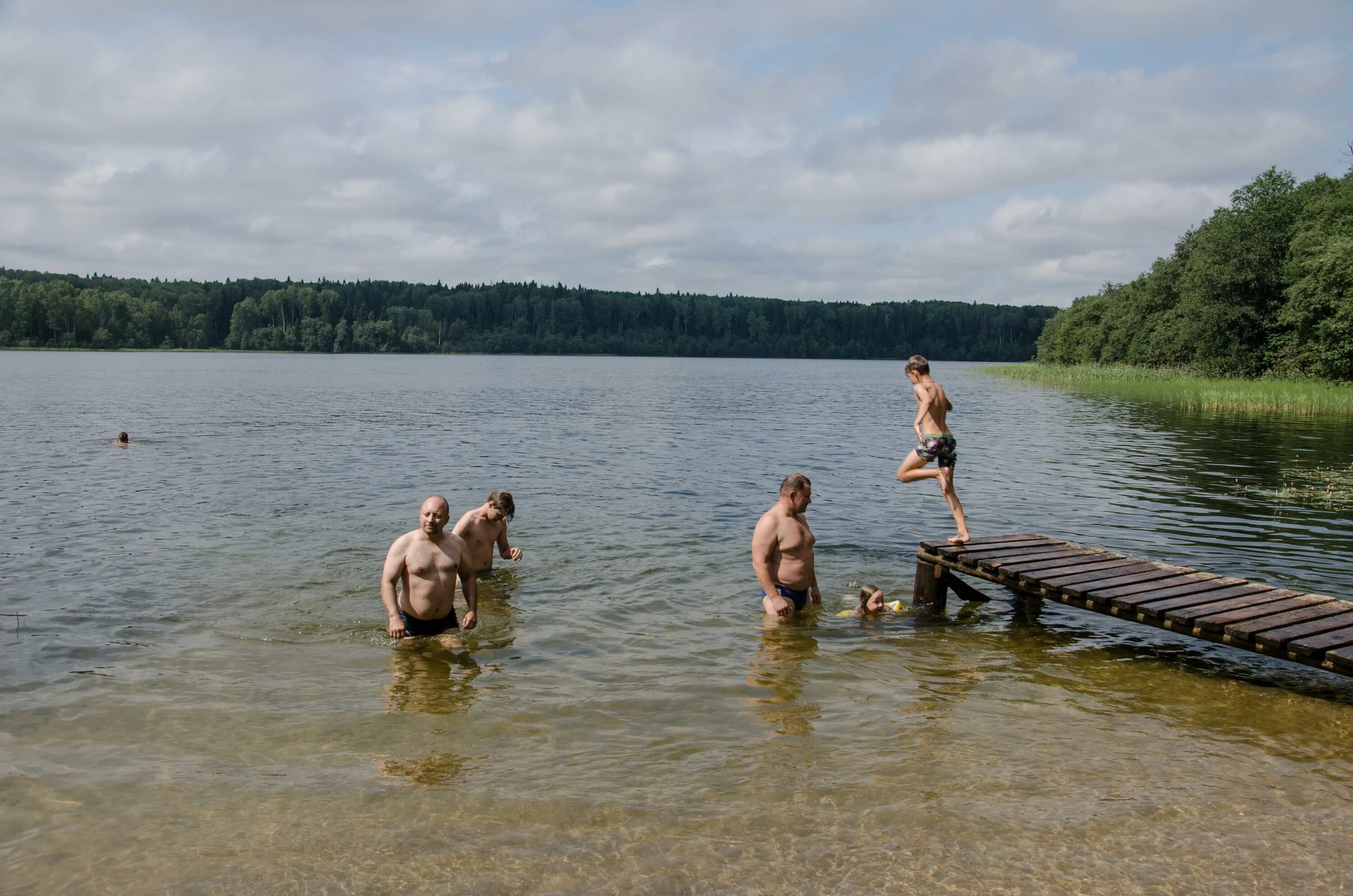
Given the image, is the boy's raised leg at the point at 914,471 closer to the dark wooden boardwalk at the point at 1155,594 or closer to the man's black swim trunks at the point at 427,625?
the dark wooden boardwalk at the point at 1155,594

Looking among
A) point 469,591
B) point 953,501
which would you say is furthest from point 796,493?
point 469,591

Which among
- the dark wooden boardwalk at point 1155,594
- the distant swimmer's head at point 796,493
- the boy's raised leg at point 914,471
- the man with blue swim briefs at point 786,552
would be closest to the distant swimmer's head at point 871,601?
the man with blue swim briefs at point 786,552

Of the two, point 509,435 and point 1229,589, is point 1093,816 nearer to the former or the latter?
point 1229,589

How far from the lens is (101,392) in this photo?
5503cm

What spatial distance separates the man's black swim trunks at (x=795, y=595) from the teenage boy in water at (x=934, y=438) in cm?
207

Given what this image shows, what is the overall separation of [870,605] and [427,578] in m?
4.87

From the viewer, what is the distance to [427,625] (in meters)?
9.55

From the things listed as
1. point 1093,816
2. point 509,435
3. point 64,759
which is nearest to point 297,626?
point 64,759

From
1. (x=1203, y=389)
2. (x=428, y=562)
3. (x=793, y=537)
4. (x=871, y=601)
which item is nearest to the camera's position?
(x=428, y=562)

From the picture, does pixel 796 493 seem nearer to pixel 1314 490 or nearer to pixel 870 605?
pixel 870 605

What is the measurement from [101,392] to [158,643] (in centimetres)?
5371

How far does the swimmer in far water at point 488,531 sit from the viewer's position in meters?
11.6

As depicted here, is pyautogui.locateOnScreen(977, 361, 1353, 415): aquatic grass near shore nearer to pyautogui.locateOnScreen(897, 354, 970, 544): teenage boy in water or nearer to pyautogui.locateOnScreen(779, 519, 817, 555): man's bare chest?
pyautogui.locateOnScreen(897, 354, 970, 544): teenage boy in water

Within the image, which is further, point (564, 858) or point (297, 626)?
point (297, 626)
